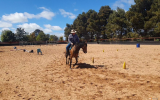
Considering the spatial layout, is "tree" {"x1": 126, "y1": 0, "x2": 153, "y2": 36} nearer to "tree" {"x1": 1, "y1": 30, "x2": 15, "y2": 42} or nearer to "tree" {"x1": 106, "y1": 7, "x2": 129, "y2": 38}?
"tree" {"x1": 106, "y1": 7, "x2": 129, "y2": 38}

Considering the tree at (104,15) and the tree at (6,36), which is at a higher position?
the tree at (104,15)

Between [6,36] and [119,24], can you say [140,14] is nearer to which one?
[119,24]

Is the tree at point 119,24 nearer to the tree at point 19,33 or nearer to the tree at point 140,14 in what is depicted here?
the tree at point 140,14

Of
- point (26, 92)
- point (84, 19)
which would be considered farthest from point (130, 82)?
point (84, 19)

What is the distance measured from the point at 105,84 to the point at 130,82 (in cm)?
112

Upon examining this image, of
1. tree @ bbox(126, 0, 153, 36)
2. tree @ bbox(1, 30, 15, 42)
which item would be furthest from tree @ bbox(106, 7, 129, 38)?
tree @ bbox(1, 30, 15, 42)

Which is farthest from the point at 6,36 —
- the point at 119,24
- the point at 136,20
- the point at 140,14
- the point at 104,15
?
the point at 140,14

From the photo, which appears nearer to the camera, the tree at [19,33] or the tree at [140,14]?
the tree at [140,14]

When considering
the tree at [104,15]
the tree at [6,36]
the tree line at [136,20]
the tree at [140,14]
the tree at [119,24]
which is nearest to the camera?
the tree line at [136,20]

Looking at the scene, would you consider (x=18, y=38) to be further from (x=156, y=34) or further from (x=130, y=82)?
(x=130, y=82)

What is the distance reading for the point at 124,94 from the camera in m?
3.75

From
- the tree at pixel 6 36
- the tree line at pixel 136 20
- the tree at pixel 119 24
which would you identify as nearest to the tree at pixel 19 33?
the tree at pixel 6 36

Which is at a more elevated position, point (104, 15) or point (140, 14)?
point (104, 15)

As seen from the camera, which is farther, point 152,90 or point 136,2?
point 136,2
